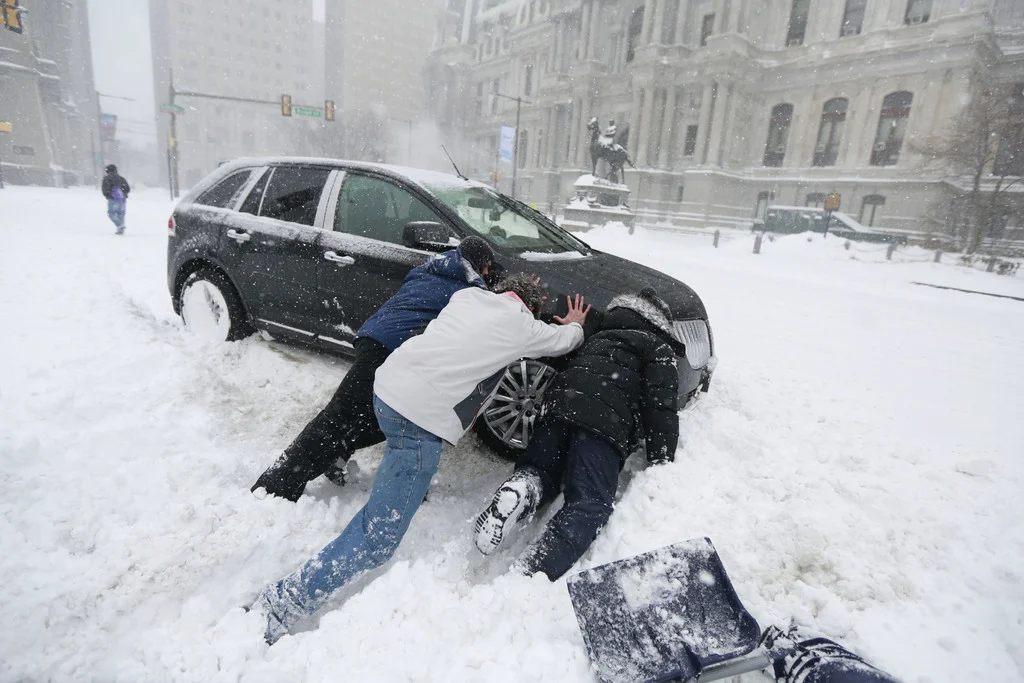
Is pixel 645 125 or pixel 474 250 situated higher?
pixel 645 125

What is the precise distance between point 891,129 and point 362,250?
39560mm

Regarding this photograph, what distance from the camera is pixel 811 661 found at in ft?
6.40

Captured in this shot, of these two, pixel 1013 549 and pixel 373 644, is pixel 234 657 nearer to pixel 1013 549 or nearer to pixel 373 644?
pixel 373 644

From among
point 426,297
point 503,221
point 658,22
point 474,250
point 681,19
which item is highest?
point 681,19

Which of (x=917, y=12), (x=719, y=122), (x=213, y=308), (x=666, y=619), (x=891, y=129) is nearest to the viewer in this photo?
(x=666, y=619)

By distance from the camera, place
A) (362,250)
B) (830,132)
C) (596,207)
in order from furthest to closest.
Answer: (830,132)
(596,207)
(362,250)

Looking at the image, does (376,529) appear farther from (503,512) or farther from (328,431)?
(328,431)

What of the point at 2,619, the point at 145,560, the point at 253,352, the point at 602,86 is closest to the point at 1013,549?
the point at 145,560

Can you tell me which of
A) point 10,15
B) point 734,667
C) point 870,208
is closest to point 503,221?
point 734,667

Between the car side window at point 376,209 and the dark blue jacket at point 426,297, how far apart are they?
1014 mm

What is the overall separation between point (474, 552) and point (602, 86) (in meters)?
51.2

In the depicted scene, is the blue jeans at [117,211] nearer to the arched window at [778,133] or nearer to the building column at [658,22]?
the building column at [658,22]

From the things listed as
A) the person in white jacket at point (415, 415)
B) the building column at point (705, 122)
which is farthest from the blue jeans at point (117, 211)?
the building column at point (705, 122)

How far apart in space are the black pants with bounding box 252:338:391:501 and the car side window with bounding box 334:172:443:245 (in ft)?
4.33
